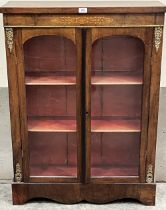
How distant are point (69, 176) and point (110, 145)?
0.95ft

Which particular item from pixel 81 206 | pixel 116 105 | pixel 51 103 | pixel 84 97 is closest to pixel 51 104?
pixel 51 103

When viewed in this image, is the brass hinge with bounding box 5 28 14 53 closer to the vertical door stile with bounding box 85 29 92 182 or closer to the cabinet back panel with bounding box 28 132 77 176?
the vertical door stile with bounding box 85 29 92 182

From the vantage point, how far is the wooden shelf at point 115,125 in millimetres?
2088

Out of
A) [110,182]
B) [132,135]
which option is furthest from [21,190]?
[132,135]

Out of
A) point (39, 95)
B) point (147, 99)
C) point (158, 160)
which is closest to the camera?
point (147, 99)

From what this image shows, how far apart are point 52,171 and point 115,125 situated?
17.5 inches

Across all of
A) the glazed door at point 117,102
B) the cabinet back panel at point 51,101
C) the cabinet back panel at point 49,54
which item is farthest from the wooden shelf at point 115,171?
the cabinet back panel at point 49,54

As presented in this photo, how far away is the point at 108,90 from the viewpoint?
208cm

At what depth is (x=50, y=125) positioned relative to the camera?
7.06 feet

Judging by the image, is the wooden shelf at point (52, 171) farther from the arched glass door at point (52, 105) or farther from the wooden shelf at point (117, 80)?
the wooden shelf at point (117, 80)

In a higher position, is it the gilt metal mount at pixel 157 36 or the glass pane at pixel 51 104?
the gilt metal mount at pixel 157 36

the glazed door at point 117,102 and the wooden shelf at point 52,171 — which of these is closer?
the glazed door at point 117,102

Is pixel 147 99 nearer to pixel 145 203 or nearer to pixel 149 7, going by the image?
pixel 149 7

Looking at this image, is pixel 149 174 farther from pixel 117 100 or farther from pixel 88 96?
pixel 88 96
